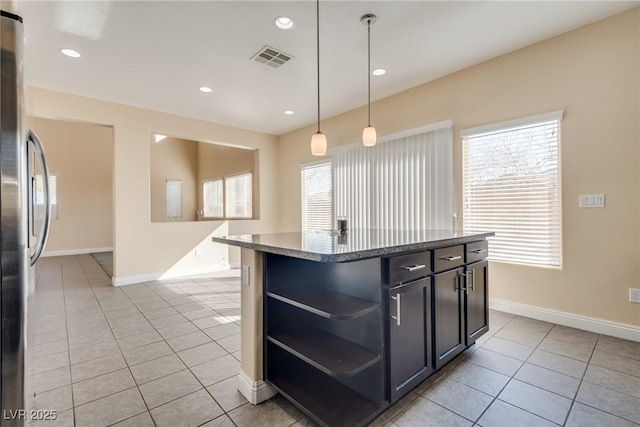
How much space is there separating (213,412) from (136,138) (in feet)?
14.4

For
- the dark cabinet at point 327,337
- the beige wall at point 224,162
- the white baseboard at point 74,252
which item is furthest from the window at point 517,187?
the white baseboard at point 74,252

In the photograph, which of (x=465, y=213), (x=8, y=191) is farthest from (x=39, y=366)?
(x=465, y=213)

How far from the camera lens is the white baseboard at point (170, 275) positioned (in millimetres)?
4540

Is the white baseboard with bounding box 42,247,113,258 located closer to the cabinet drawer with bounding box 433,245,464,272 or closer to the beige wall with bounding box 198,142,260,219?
the beige wall with bounding box 198,142,260,219

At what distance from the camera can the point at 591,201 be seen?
8.78ft

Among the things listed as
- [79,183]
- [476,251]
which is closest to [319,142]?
[476,251]

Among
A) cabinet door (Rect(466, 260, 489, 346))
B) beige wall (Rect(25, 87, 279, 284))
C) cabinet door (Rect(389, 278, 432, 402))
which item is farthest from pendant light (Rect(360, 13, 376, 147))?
beige wall (Rect(25, 87, 279, 284))

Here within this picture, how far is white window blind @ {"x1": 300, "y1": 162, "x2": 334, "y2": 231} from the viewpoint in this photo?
18.0 ft

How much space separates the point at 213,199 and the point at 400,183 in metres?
6.31

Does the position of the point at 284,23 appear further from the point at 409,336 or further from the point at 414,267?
the point at 409,336

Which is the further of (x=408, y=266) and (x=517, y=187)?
(x=517, y=187)

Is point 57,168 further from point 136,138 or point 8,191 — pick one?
point 8,191

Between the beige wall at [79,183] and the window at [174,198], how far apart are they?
1.55m

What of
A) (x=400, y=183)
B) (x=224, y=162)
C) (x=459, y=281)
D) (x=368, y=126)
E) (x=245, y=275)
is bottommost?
(x=459, y=281)
